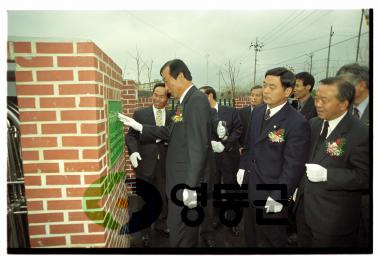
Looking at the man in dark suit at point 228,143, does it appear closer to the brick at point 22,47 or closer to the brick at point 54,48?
the brick at point 54,48

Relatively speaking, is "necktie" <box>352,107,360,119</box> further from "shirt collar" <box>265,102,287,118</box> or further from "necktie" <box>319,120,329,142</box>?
"shirt collar" <box>265,102,287,118</box>

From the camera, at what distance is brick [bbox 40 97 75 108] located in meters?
1.93

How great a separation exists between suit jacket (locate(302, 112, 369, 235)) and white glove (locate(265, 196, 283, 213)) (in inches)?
10.7

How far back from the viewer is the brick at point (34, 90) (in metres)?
1.90

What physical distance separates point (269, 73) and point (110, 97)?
1.67 meters

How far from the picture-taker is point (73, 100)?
1.94 meters

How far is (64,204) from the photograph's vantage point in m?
2.04

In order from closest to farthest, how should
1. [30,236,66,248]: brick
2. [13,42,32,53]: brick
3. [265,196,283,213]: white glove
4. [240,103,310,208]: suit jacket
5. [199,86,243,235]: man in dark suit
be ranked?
[13,42,32,53]: brick, [30,236,66,248]: brick, [240,103,310,208]: suit jacket, [265,196,283,213]: white glove, [199,86,243,235]: man in dark suit

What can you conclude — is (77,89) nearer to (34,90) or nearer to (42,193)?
(34,90)

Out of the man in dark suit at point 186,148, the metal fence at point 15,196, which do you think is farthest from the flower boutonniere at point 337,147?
the metal fence at point 15,196

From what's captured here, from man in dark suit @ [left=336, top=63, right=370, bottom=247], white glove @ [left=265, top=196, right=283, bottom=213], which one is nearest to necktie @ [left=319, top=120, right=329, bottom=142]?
man in dark suit @ [left=336, top=63, right=370, bottom=247]

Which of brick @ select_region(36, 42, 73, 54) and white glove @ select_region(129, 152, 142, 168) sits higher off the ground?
brick @ select_region(36, 42, 73, 54)

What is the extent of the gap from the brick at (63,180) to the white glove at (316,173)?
82.7 inches

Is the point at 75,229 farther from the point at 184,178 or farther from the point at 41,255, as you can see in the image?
the point at 184,178
